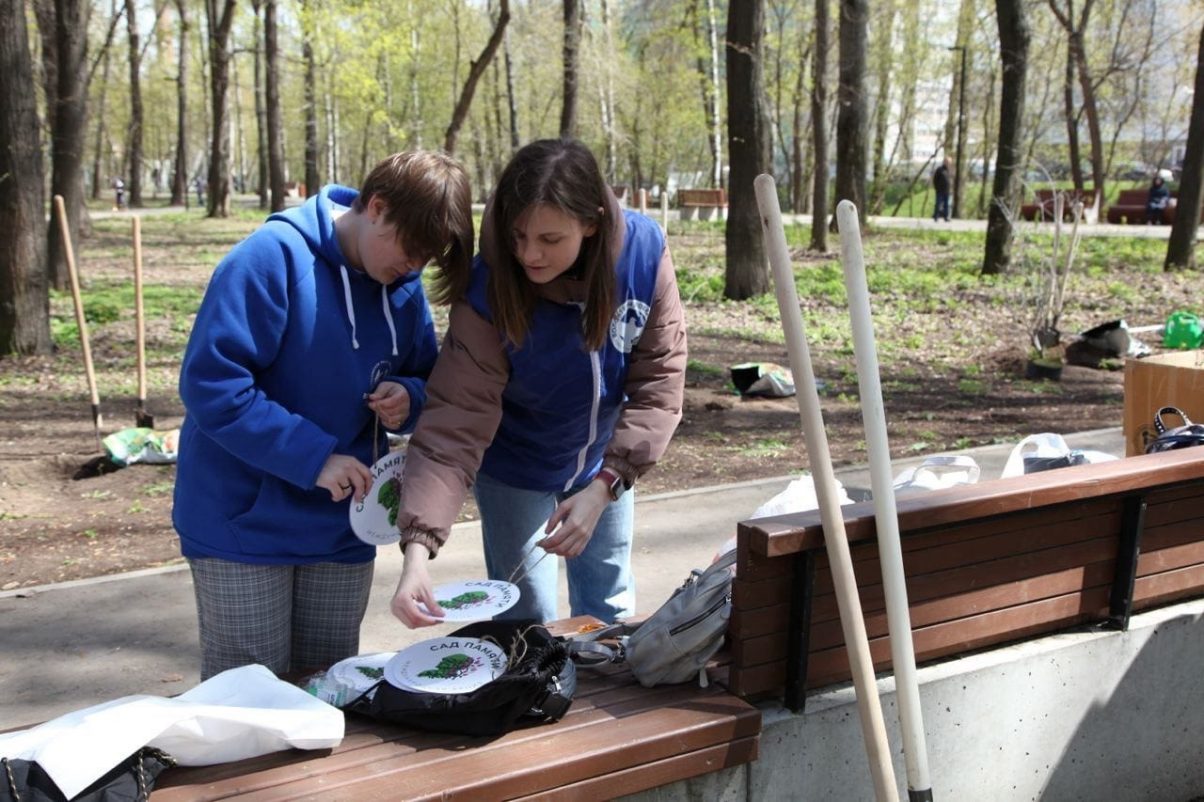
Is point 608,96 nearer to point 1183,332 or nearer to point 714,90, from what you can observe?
point 714,90

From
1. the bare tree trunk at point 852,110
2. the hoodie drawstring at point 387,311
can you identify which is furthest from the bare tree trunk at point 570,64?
the hoodie drawstring at point 387,311

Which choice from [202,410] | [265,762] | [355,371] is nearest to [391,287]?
→ [355,371]

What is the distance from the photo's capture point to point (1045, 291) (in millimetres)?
9602

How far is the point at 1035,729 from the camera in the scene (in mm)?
2859

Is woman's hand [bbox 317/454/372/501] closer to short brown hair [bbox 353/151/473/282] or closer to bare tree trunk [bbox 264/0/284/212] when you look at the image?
short brown hair [bbox 353/151/473/282]

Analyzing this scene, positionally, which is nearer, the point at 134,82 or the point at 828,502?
the point at 828,502

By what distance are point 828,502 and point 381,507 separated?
0.94 metres

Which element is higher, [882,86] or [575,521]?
[882,86]

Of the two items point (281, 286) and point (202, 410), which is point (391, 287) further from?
point (202, 410)

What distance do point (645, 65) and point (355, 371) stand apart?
40.0m

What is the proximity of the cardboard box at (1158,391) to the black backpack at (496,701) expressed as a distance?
8.10 ft

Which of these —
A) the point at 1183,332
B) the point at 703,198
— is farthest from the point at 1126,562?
the point at 703,198

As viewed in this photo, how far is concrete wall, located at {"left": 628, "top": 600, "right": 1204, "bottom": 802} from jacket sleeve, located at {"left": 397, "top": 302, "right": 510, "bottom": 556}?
771 mm

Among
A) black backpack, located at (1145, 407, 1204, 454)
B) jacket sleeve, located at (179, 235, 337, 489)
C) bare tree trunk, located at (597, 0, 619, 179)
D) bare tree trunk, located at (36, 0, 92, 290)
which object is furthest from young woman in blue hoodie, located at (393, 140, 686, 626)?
bare tree trunk, located at (597, 0, 619, 179)
